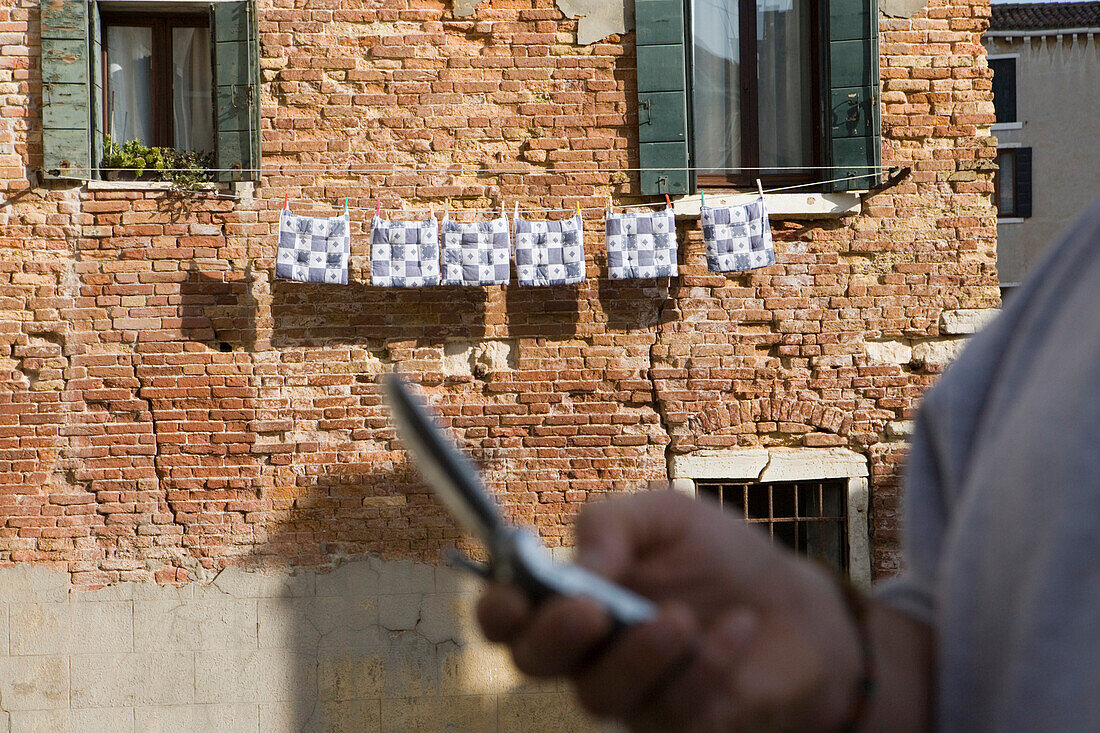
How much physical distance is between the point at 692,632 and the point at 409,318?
576cm

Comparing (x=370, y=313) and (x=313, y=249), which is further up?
(x=313, y=249)

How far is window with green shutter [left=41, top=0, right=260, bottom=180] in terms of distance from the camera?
6.00 metres

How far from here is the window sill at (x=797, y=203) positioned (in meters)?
6.25

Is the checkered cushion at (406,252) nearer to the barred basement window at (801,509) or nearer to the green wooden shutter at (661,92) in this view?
the green wooden shutter at (661,92)

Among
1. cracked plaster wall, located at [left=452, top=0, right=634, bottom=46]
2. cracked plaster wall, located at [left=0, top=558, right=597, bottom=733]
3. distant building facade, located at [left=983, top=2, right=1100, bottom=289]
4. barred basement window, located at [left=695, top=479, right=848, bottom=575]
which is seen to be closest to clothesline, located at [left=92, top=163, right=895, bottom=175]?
cracked plaster wall, located at [left=452, top=0, right=634, bottom=46]

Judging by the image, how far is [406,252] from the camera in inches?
235

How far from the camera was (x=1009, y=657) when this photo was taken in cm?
65

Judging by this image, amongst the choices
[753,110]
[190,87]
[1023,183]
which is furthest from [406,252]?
[1023,183]

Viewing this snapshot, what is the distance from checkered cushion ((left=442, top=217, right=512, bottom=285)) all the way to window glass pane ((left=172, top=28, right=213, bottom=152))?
68.5 inches

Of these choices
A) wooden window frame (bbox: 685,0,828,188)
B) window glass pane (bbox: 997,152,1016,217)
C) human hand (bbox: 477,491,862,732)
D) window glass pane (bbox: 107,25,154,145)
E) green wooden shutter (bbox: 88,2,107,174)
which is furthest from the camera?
window glass pane (bbox: 997,152,1016,217)

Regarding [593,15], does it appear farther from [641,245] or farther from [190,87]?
[190,87]

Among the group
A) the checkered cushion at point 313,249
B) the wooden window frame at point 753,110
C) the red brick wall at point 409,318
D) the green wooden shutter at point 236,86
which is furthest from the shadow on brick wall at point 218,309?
the wooden window frame at point 753,110

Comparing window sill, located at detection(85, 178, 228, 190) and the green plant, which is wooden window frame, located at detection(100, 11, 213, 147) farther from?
window sill, located at detection(85, 178, 228, 190)

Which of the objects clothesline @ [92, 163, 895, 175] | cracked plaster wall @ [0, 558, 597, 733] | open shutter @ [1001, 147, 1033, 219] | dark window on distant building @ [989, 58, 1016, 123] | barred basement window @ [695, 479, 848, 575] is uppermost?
dark window on distant building @ [989, 58, 1016, 123]
